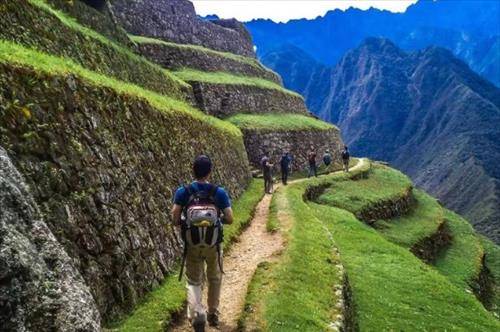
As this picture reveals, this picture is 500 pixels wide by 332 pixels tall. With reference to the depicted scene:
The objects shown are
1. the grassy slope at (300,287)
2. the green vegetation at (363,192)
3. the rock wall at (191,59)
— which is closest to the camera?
the grassy slope at (300,287)

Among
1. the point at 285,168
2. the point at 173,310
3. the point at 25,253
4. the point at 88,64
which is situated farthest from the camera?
the point at 285,168

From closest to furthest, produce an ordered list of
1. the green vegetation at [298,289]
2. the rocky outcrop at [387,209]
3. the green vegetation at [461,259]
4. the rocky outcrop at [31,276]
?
the rocky outcrop at [31,276], the green vegetation at [298,289], the green vegetation at [461,259], the rocky outcrop at [387,209]

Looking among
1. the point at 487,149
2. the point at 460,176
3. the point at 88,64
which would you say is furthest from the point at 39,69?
the point at 487,149

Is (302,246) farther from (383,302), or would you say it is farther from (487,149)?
(487,149)

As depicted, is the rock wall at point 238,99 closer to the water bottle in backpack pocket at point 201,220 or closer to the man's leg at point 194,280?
the man's leg at point 194,280

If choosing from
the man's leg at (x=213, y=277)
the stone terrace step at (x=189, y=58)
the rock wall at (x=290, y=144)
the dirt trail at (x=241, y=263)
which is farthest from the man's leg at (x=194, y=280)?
the stone terrace step at (x=189, y=58)

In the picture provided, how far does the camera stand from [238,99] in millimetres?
60031

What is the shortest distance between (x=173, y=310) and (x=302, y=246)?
378 inches

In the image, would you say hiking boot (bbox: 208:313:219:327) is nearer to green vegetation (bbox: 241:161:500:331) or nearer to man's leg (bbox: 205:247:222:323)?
man's leg (bbox: 205:247:222:323)

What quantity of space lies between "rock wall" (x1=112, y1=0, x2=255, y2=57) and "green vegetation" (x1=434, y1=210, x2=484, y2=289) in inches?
1571

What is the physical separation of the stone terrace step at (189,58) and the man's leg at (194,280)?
43748 millimetres

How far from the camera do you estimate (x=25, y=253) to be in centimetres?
719

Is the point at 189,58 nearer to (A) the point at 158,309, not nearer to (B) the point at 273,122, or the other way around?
(B) the point at 273,122

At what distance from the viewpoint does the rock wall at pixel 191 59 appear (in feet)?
181
